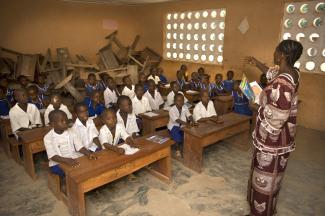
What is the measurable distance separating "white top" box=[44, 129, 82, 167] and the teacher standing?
2.05m

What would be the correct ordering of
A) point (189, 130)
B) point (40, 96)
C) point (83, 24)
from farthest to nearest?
1. point (83, 24)
2. point (40, 96)
3. point (189, 130)

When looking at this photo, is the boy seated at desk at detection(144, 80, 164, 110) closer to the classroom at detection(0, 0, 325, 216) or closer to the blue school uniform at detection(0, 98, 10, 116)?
the classroom at detection(0, 0, 325, 216)

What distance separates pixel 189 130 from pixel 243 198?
114 cm

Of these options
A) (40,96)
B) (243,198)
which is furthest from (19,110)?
(243,198)

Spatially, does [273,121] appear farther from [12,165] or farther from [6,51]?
[6,51]

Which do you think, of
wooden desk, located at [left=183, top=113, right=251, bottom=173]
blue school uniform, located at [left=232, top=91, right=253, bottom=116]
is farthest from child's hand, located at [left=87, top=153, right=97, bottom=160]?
blue school uniform, located at [left=232, top=91, right=253, bottom=116]

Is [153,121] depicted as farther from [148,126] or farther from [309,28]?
[309,28]

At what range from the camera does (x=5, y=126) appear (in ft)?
13.2

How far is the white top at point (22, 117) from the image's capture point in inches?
151

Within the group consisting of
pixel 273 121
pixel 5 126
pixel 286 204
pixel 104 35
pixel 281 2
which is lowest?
pixel 286 204

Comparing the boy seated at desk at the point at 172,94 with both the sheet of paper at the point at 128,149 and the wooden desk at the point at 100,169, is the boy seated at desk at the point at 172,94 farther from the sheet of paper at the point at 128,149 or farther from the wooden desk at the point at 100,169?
the sheet of paper at the point at 128,149

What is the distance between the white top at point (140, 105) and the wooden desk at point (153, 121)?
525 millimetres

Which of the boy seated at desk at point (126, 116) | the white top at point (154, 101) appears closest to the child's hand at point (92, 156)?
the boy seated at desk at point (126, 116)

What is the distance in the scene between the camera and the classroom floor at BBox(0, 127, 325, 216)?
9.36ft
